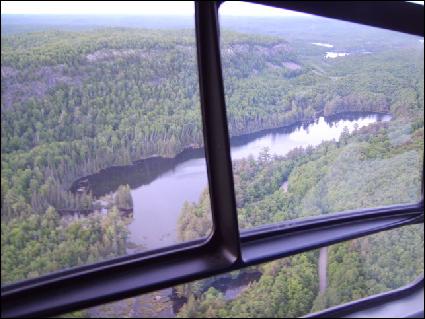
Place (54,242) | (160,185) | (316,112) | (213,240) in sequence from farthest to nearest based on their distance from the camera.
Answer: (316,112), (213,240), (160,185), (54,242)

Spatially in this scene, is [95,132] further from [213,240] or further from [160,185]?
[213,240]

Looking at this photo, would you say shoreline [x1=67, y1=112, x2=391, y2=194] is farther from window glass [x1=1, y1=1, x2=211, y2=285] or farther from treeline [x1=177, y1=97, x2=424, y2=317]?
treeline [x1=177, y1=97, x2=424, y2=317]

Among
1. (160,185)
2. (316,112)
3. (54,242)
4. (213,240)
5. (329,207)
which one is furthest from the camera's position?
(329,207)

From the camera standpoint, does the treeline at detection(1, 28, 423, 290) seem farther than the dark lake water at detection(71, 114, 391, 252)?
No

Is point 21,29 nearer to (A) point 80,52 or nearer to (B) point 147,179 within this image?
(A) point 80,52

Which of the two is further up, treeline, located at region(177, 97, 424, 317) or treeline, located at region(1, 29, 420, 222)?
treeline, located at region(1, 29, 420, 222)

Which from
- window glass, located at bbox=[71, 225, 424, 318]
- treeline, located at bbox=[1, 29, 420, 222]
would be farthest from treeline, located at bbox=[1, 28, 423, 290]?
window glass, located at bbox=[71, 225, 424, 318]

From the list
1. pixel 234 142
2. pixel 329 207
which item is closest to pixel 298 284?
pixel 329 207
